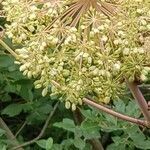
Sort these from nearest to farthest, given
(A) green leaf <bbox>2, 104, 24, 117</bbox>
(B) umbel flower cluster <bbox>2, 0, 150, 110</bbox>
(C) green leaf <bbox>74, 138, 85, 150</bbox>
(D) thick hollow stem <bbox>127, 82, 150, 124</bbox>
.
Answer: (B) umbel flower cluster <bbox>2, 0, 150, 110</bbox> → (D) thick hollow stem <bbox>127, 82, 150, 124</bbox> → (C) green leaf <bbox>74, 138, 85, 150</bbox> → (A) green leaf <bbox>2, 104, 24, 117</bbox>

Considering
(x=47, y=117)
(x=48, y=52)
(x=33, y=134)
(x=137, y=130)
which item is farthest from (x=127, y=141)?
(x=33, y=134)

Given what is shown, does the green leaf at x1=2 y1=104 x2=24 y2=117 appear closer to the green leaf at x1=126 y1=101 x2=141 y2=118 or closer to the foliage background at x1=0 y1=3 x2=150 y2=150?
the foliage background at x1=0 y1=3 x2=150 y2=150

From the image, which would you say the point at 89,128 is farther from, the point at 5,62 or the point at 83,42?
the point at 83,42

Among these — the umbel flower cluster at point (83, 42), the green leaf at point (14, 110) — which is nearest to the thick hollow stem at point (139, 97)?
the umbel flower cluster at point (83, 42)

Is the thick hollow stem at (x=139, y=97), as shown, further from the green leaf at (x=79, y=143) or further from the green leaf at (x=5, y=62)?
the green leaf at (x=5, y=62)

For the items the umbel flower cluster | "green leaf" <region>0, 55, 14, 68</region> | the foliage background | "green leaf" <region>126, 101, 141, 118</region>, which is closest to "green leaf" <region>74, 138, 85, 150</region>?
the foliage background

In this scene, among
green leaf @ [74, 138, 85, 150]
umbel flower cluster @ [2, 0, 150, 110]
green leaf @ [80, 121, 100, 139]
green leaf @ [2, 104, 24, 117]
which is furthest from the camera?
green leaf @ [2, 104, 24, 117]
